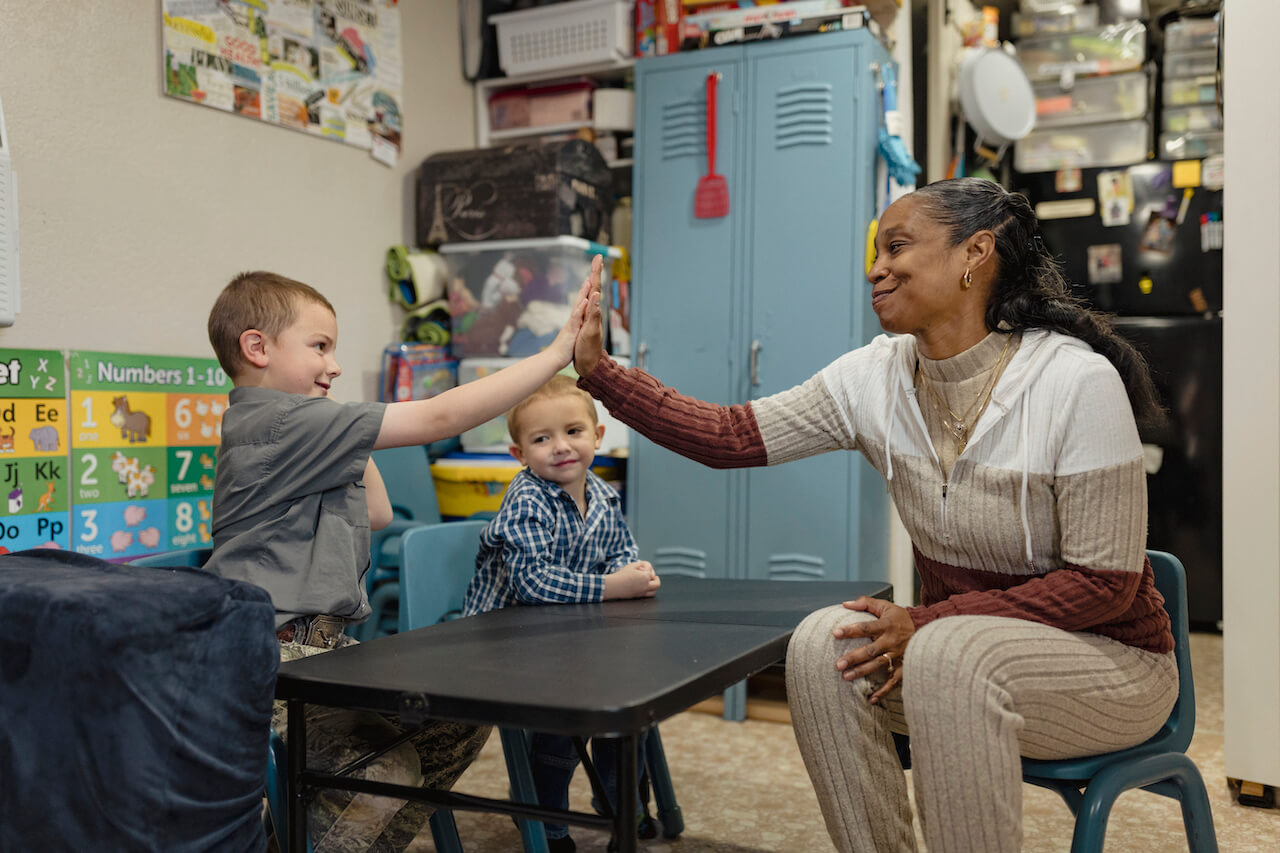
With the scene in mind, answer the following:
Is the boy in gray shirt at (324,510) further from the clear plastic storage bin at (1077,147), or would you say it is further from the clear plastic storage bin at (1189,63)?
the clear plastic storage bin at (1189,63)

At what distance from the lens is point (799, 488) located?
3242 mm

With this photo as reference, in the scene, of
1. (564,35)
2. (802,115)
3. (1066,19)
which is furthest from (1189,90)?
(564,35)

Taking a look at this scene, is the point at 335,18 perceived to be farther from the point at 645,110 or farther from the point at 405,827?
the point at 405,827

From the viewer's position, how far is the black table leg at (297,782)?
1300 mm

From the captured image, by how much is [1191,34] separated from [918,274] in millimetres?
3795

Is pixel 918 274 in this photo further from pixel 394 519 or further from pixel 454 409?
pixel 394 519

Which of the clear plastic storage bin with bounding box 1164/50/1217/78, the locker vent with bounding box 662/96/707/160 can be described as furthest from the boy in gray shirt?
the clear plastic storage bin with bounding box 1164/50/1217/78

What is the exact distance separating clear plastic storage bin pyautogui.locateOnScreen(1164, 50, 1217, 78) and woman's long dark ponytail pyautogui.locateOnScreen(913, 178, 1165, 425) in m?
3.56

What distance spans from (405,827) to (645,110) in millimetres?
2538

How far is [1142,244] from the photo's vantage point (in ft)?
14.7

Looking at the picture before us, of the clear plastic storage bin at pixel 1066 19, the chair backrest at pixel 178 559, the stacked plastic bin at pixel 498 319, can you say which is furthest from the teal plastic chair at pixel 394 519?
the clear plastic storage bin at pixel 1066 19

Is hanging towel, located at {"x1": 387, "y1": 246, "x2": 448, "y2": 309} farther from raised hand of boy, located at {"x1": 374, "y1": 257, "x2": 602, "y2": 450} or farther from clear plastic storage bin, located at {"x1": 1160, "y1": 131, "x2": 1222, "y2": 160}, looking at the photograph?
clear plastic storage bin, located at {"x1": 1160, "y1": 131, "x2": 1222, "y2": 160}

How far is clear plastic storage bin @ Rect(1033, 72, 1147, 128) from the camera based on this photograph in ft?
15.0

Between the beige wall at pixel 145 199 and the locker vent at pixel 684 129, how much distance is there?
0.95m
